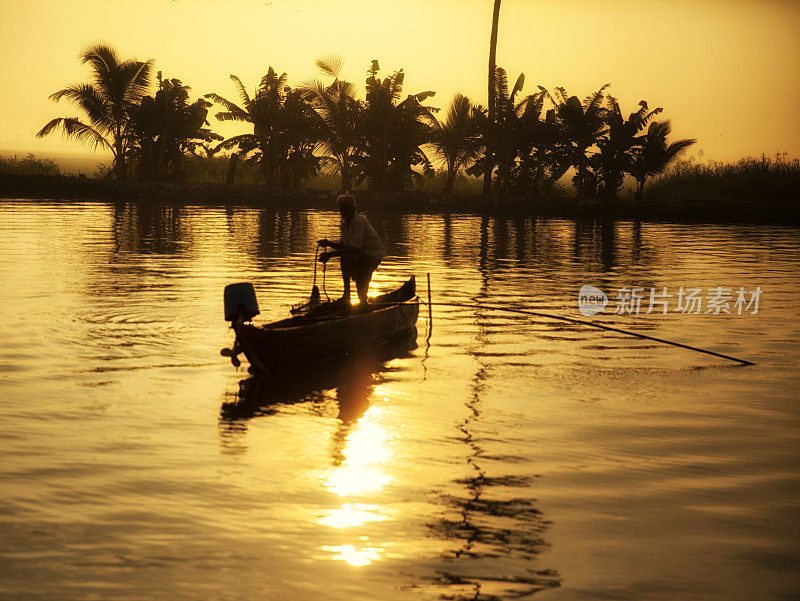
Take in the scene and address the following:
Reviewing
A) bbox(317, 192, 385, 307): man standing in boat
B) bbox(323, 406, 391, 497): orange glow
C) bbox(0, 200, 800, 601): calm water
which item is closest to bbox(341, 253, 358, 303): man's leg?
bbox(317, 192, 385, 307): man standing in boat

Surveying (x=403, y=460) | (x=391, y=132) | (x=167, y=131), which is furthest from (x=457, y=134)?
(x=403, y=460)

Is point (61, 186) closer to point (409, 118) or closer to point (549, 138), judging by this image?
point (409, 118)

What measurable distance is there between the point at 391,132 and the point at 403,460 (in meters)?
34.9

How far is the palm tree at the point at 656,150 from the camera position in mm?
42062

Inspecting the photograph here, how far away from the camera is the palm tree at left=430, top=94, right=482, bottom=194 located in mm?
41656

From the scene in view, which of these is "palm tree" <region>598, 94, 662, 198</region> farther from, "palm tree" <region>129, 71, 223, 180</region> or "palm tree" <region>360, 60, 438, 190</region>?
"palm tree" <region>129, 71, 223, 180</region>

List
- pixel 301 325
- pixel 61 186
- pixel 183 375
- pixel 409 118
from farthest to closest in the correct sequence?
pixel 61 186 < pixel 409 118 < pixel 301 325 < pixel 183 375

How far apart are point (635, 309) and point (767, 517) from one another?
33.7 feet

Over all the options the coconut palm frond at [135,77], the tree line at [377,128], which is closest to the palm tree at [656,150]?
the tree line at [377,128]

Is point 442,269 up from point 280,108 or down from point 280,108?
down

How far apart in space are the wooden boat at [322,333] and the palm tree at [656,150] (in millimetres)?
31253

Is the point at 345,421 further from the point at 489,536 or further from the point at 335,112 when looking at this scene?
the point at 335,112

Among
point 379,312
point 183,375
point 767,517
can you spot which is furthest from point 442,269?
point 767,517

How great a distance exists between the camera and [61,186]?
1790 inches
